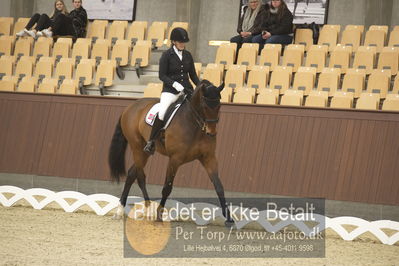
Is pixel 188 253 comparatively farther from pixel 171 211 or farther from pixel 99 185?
pixel 99 185

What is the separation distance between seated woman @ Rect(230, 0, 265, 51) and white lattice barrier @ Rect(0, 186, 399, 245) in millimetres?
5528

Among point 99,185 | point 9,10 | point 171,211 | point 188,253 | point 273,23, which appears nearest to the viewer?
point 188,253

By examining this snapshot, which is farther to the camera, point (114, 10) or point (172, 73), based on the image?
point (114, 10)

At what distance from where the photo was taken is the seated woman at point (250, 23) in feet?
44.6

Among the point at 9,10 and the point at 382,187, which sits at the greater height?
the point at 9,10

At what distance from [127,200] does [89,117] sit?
1683mm

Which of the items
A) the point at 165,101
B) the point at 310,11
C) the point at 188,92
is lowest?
the point at 165,101

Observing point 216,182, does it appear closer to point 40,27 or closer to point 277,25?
point 277,25

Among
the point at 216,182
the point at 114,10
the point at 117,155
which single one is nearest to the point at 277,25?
the point at 117,155

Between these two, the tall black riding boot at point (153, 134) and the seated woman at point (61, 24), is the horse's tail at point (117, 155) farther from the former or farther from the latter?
the seated woman at point (61, 24)

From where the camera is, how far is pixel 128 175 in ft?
30.3

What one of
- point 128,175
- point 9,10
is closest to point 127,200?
point 128,175

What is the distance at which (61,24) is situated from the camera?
15.5 metres

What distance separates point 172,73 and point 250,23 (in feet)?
18.3
